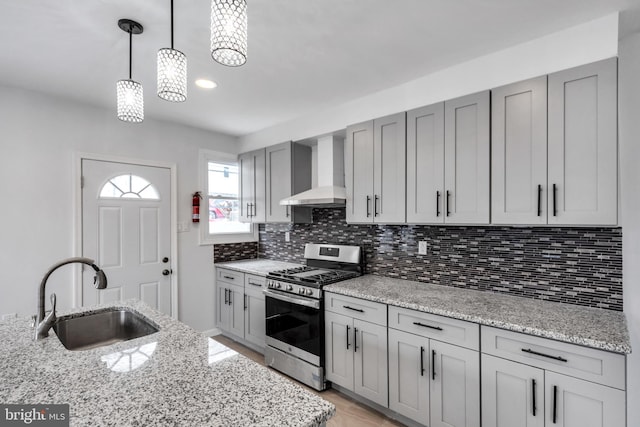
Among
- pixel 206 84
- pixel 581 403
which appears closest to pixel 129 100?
pixel 206 84

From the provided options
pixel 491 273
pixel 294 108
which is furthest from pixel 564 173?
pixel 294 108

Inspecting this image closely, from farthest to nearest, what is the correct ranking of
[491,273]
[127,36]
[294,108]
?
[294,108] < [491,273] < [127,36]

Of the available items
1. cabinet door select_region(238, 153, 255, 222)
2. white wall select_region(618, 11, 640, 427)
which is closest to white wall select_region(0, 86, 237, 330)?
cabinet door select_region(238, 153, 255, 222)

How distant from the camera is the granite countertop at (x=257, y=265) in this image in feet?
11.0

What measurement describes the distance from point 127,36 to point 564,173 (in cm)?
266

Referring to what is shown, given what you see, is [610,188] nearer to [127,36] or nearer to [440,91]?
[440,91]

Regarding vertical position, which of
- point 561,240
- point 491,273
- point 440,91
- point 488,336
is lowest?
point 488,336

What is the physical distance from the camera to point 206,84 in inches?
100.0

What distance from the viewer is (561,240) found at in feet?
6.60

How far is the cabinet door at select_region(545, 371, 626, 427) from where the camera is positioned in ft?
4.61

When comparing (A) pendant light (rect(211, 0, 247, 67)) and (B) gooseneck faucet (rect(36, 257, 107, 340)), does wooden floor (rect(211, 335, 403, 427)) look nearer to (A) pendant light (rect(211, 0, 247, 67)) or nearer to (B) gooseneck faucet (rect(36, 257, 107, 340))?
(B) gooseneck faucet (rect(36, 257, 107, 340))

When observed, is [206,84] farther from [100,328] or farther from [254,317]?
[254,317]

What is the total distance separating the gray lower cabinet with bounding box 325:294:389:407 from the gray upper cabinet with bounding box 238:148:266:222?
65.3 inches

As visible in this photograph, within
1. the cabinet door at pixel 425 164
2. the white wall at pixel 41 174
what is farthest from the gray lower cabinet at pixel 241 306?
the cabinet door at pixel 425 164
